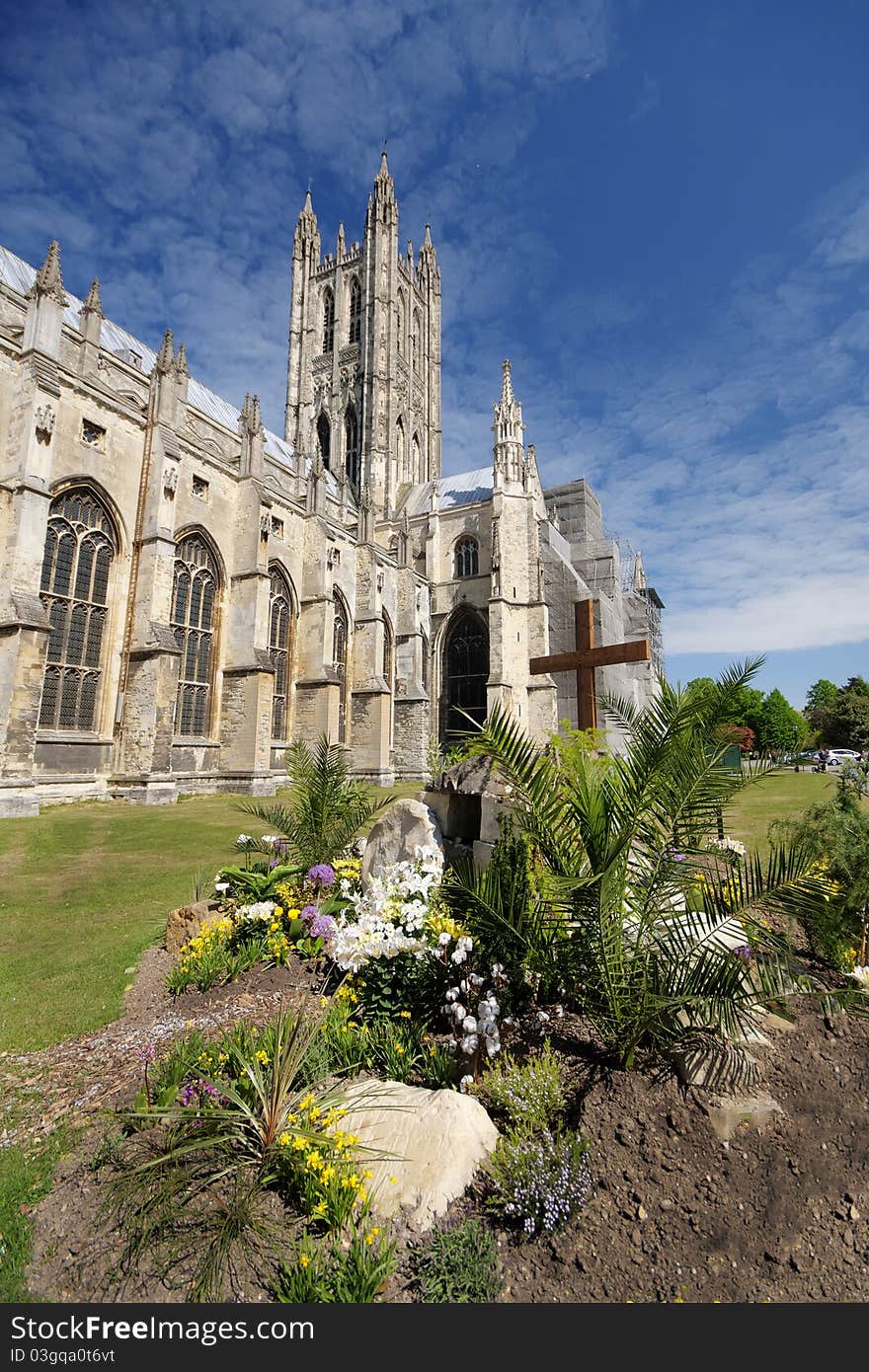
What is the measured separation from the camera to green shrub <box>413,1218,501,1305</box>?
91.3 inches

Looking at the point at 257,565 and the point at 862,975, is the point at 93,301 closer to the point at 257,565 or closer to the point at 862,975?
the point at 257,565

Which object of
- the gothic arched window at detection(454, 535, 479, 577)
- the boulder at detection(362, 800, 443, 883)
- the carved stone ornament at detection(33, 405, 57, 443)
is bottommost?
the boulder at detection(362, 800, 443, 883)

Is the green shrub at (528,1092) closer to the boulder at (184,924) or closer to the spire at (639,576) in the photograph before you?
the boulder at (184,924)

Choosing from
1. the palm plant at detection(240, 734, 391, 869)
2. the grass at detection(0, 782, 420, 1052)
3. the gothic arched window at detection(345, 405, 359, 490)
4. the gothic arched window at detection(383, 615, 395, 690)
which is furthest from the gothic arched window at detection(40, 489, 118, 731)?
the gothic arched window at detection(345, 405, 359, 490)

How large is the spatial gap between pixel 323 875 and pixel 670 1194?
402 centimetres

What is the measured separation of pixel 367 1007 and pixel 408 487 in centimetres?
4287

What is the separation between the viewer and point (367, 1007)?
4.49m

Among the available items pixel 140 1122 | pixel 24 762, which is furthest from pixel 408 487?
pixel 140 1122

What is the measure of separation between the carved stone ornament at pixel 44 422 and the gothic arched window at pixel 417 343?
37677 millimetres

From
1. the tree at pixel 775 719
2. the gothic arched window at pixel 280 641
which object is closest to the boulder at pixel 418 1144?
the gothic arched window at pixel 280 641

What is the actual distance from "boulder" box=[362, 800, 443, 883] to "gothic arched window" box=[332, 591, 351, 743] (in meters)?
22.1

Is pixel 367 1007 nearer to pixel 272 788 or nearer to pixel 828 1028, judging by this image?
pixel 828 1028

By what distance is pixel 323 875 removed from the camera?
6.02 meters

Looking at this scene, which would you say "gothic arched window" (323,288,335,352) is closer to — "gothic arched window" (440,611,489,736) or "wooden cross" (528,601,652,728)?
"gothic arched window" (440,611,489,736)
